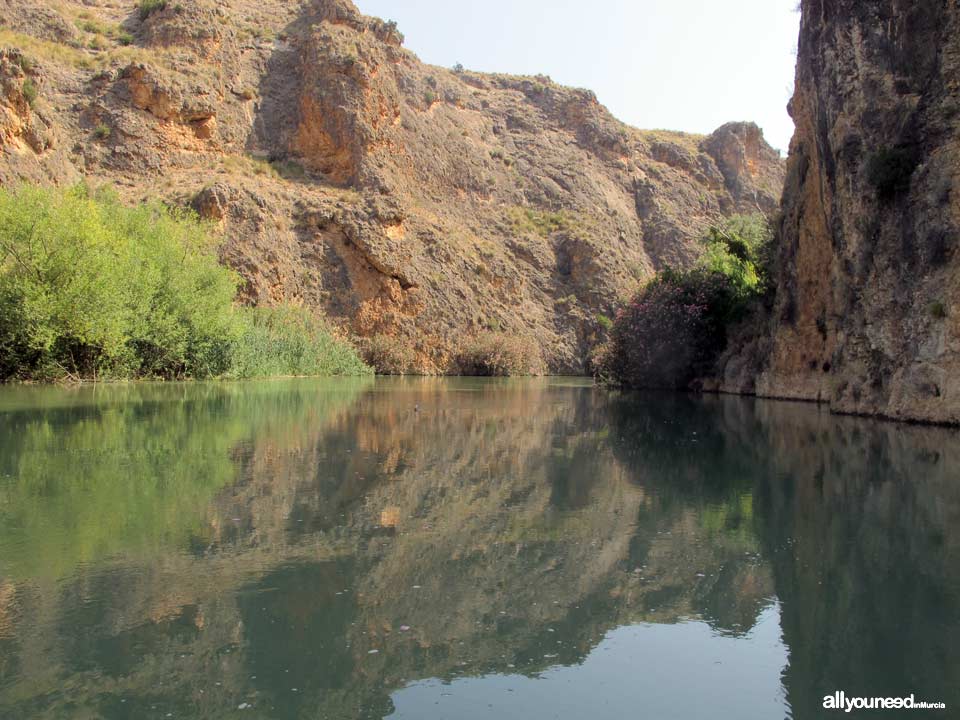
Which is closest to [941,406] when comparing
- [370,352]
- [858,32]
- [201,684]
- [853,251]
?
[853,251]

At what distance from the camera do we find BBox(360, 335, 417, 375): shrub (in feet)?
173

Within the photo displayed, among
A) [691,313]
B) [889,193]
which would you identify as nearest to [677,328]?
[691,313]

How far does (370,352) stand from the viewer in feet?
173

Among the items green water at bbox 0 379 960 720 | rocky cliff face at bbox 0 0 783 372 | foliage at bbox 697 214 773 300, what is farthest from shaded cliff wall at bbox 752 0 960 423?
rocky cliff face at bbox 0 0 783 372

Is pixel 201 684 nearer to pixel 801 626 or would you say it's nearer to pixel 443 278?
pixel 801 626

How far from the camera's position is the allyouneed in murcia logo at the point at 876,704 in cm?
394

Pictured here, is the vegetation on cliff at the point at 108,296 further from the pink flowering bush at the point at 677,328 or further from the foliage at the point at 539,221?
the foliage at the point at 539,221

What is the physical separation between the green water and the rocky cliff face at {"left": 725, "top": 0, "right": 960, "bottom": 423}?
6.76 metres

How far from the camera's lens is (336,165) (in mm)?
58031

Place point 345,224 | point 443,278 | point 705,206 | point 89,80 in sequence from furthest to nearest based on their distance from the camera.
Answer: point 705,206 → point 443,278 → point 345,224 → point 89,80

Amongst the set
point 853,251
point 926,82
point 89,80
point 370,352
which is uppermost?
point 89,80

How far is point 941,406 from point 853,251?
5559mm

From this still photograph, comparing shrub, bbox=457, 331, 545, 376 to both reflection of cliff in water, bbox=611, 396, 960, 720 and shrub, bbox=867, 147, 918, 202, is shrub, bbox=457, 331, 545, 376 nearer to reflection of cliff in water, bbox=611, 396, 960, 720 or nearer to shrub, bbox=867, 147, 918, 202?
shrub, bbox=867, 147, 918, 202

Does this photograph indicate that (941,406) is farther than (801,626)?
Yes
